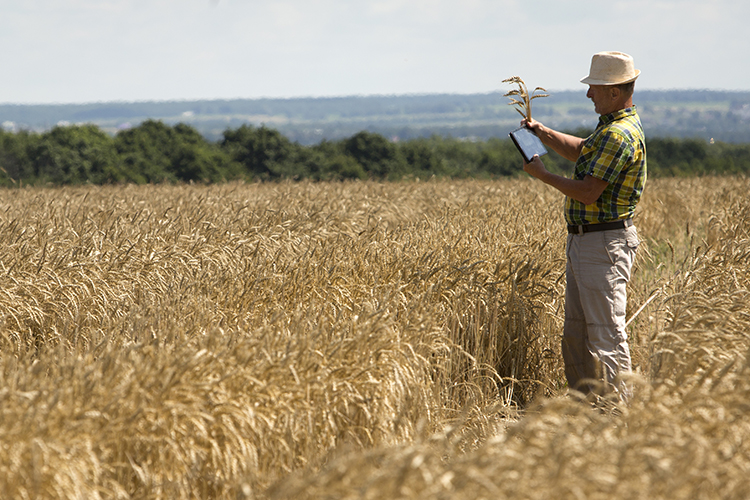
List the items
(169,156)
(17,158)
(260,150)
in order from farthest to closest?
(169,156)
(17,158)
(260,150)

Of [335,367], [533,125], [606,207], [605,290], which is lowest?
[335,367]

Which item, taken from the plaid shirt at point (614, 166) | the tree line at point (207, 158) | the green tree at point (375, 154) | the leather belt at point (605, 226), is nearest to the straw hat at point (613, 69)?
the plaid shirt at point (614, 166)

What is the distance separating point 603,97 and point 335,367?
2.38 meters

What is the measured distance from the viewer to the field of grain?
2.23 meters

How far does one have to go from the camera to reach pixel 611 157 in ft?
12.9

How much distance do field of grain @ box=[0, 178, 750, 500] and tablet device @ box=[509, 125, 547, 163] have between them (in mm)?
1174

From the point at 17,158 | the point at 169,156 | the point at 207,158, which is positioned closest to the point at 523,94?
the point at 207,158

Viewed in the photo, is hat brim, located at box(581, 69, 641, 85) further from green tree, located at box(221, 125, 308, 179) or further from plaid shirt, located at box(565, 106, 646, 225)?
green tree, located at box(221, 125, 308, 179)

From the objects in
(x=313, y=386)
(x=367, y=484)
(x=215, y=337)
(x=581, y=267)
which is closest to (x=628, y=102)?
(x=581, y=267)

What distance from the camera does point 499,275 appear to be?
541 centimetres

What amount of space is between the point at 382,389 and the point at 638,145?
219 cm

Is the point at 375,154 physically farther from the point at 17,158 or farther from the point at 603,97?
the point at 603,97

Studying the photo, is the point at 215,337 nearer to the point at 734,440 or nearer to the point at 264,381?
the point at 264,381

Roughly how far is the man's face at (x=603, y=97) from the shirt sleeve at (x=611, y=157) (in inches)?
11.0
